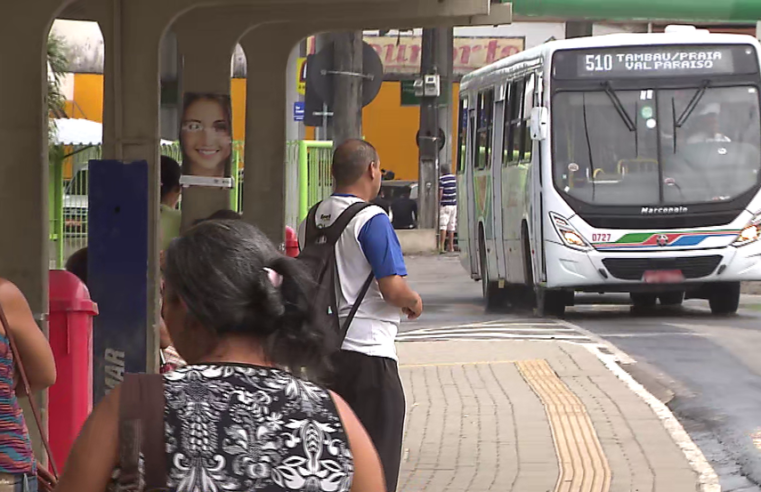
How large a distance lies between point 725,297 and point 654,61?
2.79m

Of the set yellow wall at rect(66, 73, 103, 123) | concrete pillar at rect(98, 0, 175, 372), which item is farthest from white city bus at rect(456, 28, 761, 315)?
yellow wall at rect(66, 73, 103, 123)

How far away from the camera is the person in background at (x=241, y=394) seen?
2.78m

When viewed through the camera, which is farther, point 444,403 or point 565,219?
point 565,219

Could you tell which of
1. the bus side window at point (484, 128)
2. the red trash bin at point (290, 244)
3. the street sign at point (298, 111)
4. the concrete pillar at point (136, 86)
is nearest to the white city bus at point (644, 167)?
the bus side window at point (484, 128)

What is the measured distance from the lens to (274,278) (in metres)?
3.00

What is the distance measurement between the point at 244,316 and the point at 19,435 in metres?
1.58

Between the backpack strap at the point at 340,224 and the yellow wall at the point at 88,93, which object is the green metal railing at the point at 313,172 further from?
the yellow wall at the point at 88,93

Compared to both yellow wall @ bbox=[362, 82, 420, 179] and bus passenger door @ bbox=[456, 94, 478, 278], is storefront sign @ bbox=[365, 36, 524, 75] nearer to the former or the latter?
yellow wall @ bbox=[362, 82, 420, 179]

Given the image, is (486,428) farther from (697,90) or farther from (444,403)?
(697,90)

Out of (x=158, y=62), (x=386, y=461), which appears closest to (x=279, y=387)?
(x=386, y=461)

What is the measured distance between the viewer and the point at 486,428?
1040cm

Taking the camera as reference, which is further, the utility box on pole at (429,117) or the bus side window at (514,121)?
the utility box on pole at (429,117)

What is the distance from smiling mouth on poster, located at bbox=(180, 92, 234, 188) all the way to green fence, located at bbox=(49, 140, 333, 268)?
445 cm

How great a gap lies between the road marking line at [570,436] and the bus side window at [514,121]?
7.28 meters
